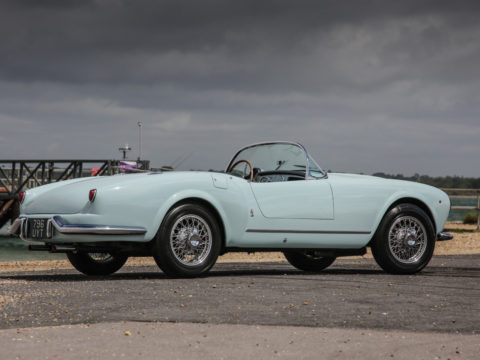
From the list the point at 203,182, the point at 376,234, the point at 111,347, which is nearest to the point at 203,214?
the point at 203,182

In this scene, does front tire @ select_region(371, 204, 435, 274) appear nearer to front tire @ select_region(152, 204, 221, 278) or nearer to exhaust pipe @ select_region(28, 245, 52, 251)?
front tire @ select_region(152, 204, 221, 278)

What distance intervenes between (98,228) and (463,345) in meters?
3.70

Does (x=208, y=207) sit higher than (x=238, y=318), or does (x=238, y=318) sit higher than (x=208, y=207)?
(x=208, y=207)

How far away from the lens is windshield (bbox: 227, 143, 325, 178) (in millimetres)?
7980

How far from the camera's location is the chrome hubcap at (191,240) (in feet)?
22.2

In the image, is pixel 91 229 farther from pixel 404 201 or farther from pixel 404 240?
pixel 404 201

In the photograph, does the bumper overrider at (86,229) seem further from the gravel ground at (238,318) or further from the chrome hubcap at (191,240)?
the gravel ground at (238,318)

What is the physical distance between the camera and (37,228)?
6.63m

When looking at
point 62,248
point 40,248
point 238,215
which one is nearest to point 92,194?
point 62,248

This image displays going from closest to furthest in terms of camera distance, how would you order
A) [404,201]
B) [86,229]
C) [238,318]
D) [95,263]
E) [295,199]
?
1. [238,318]
2. [86,229]
3. [295,199]
4. [95,263]
5. [404,201]

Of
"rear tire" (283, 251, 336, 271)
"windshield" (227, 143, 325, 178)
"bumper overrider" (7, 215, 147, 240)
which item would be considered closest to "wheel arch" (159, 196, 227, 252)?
"bumper overrider" (7, 215, 147, 240)

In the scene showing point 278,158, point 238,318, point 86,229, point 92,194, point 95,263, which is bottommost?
point 95,263

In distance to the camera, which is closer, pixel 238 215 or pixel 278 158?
pixel 238 215

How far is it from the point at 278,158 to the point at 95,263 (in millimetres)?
2627
